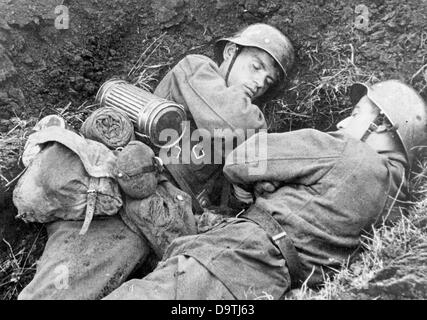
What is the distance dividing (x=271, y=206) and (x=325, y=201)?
0.32m

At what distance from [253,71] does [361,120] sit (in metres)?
0.95

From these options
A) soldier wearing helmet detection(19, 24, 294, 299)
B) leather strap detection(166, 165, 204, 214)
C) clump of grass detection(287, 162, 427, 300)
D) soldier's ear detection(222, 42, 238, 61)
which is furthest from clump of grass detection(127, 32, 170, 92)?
clump of grass detection(287, 162, 427, 300)

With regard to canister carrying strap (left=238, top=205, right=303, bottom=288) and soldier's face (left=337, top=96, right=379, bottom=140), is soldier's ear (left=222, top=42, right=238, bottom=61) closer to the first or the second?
soldier's face (left=337, top=96, right=379, bottom=140)

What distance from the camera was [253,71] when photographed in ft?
15.2

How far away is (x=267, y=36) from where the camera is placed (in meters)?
4.70

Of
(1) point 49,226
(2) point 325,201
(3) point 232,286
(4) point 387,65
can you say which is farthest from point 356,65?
(1) point 49,226

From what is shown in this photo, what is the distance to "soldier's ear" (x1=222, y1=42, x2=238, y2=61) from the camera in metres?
4.77

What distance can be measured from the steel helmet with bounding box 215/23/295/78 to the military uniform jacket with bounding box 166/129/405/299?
110 cm

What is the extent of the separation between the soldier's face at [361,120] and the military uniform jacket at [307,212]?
0.31 m

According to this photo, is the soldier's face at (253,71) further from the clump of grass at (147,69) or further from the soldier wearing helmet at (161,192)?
the clump of grass at (147,69)

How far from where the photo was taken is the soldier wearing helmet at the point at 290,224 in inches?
134

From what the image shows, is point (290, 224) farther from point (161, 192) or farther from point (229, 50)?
point (229, 50)

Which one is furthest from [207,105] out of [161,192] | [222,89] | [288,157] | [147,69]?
[147,69]
